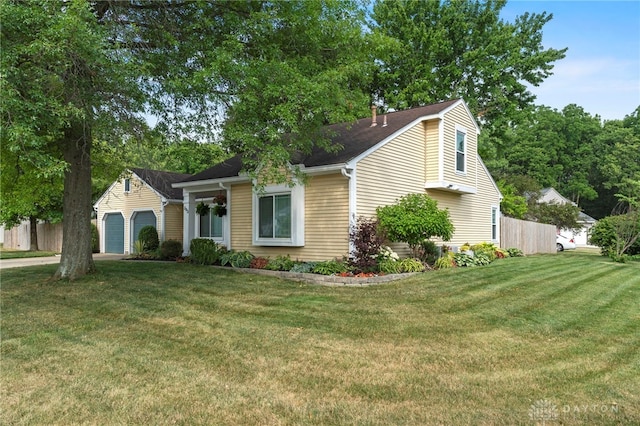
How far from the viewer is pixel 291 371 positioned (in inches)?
173

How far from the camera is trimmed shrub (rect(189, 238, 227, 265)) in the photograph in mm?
13766

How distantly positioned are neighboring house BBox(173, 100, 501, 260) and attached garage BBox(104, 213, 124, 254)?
8093 millimetres

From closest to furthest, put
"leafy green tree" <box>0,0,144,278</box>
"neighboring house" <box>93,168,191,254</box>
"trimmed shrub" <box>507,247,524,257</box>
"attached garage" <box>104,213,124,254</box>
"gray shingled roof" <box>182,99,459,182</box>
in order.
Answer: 1. "leafy green tree" <box>0,0,144,278</box>
2. "gray shingled roof" <box>182,99,459,182</box>
3. "trimmed shrub" <box>507,247,524,257</box>
4. "neighboring house" <box>93,168,191,254</box>
5. "attached garage" <box>104,213,124,254</box>

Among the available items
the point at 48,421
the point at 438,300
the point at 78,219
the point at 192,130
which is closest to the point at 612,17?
the point at 438,300

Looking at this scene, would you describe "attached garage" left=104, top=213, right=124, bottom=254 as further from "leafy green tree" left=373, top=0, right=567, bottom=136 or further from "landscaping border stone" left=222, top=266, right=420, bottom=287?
"leafy green tree" left=373, top=0, right=567, bottom=136

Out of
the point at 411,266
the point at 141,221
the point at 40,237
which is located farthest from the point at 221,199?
the point at 40,237

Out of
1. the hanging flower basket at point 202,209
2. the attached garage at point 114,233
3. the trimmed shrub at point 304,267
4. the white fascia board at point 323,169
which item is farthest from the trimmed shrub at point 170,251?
the white fascia board at point 323,169

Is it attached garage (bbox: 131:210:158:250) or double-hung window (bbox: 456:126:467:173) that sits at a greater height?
double-hung window (bbox: 456:126:467:173)

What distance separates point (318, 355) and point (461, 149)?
12.1 meters

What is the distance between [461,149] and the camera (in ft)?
49.9

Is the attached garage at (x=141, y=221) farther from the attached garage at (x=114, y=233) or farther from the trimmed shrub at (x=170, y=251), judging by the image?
the trimmed shrub at (x=170, y=251)

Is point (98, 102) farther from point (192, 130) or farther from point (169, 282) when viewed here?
point (169, 282)

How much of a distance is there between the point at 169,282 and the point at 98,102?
178 inches

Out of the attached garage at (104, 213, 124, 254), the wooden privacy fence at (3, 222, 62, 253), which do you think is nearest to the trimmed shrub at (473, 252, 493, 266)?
the attached garage at (104, 213, 124, 254)
